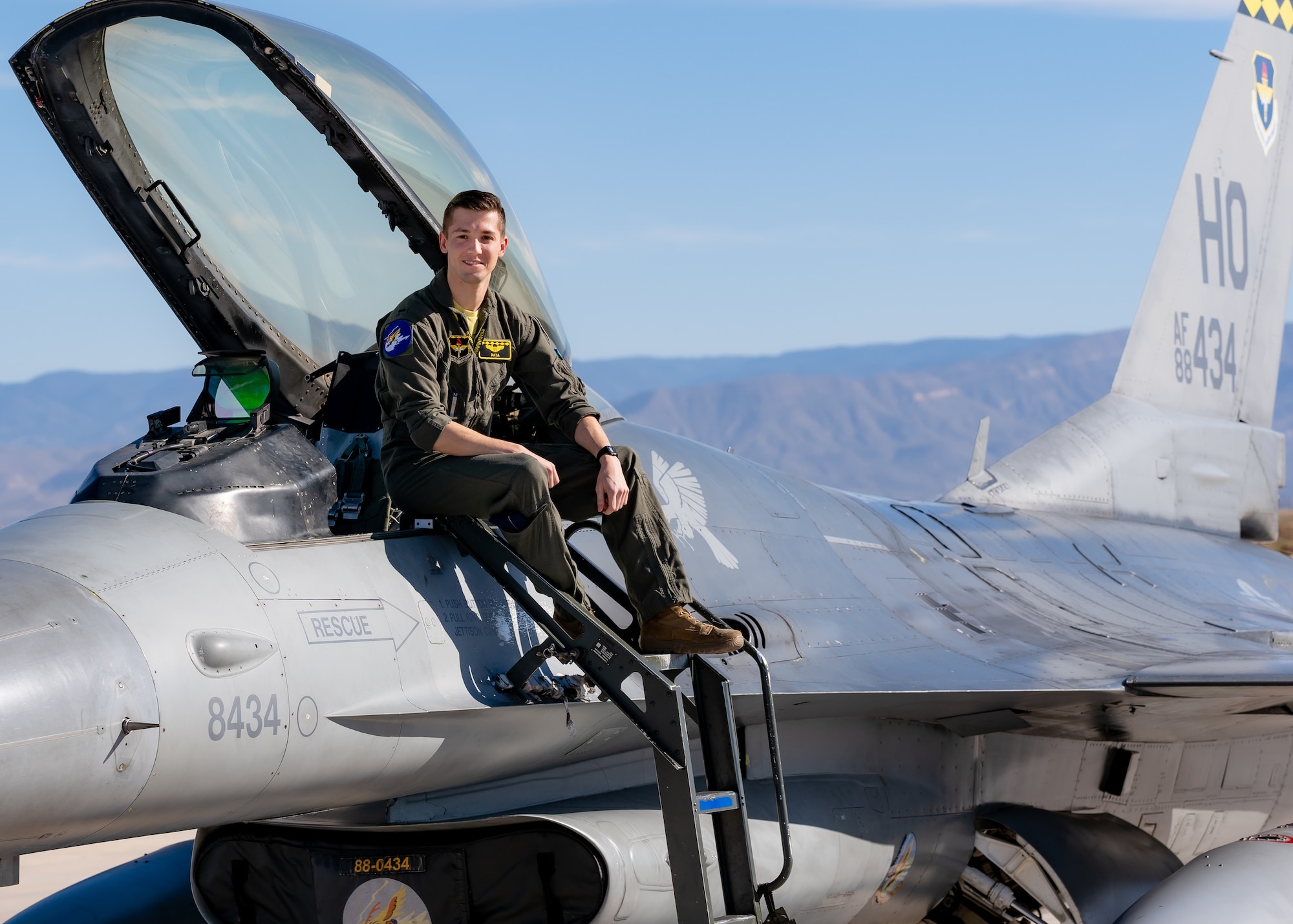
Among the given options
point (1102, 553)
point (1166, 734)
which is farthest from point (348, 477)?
point (1102, 553)

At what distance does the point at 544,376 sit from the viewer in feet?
13.4

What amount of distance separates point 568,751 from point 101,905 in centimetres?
239

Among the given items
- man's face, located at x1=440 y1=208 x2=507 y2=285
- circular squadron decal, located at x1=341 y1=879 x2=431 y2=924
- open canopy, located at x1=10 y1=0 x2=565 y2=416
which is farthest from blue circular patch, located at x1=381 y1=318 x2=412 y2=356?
circular squadron decal, located at x1=341 y1=879 x2=431 y2=924

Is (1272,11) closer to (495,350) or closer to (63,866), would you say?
(495,350)

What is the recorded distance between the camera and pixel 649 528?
395cm

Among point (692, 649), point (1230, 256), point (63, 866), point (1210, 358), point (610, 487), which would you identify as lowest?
point (63, 866)

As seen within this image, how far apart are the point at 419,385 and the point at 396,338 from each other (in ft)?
0.52

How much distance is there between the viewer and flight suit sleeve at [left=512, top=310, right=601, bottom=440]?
404cm

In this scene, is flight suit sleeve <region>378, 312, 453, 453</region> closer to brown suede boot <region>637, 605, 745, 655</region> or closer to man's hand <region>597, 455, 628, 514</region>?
man's hand <region>597, 455, 628, 514</region>

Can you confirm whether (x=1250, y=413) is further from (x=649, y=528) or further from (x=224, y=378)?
(x=224, y=378)

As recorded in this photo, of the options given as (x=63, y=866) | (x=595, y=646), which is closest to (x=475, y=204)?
(x=595, y=646)

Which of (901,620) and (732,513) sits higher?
(732,513)

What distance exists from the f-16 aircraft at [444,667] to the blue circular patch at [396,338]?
46cm

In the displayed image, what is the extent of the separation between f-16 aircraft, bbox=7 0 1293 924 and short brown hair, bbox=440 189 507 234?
0.23 meters
